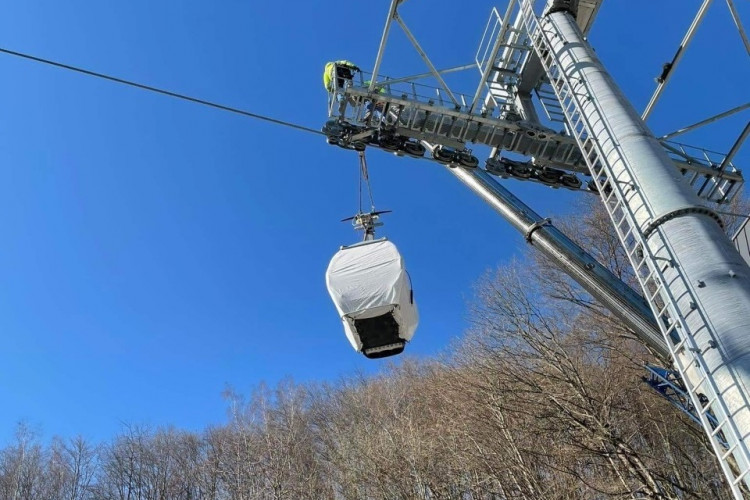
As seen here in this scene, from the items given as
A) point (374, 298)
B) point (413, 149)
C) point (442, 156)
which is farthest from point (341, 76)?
point (374, 298)

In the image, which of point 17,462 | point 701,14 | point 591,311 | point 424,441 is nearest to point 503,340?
point 424,441

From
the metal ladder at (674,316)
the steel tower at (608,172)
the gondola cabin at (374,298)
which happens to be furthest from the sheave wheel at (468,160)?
the gondola cabin at (374,298)

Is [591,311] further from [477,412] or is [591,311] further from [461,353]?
[477,412]

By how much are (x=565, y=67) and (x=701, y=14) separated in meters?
1.73

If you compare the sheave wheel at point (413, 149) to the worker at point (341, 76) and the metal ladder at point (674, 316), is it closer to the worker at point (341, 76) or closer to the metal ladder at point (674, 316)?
the worker at point (341, 76)

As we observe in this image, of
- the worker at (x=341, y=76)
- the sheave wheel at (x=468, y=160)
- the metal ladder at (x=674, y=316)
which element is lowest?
the metal ladder at (x=674, y=316)

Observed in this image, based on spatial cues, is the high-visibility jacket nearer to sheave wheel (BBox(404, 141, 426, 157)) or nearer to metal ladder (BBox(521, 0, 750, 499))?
sheave wheel (BBox(404, 141, 426, 157))

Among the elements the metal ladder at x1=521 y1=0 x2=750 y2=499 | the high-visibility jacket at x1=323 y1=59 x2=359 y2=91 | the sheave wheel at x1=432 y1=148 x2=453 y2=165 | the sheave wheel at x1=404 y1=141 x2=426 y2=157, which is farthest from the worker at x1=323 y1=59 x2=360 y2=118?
the metal ladder at x1=521 y1=0 x2=750 y2=499

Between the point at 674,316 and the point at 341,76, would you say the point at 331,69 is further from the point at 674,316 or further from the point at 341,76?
the point at 674,316

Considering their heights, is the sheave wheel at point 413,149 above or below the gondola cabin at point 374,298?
above

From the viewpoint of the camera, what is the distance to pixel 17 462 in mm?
32875

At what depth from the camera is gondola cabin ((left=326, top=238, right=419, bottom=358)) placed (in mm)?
4383

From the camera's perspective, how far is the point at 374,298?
4.36 metres

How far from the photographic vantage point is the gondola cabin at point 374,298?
14.4 ft
